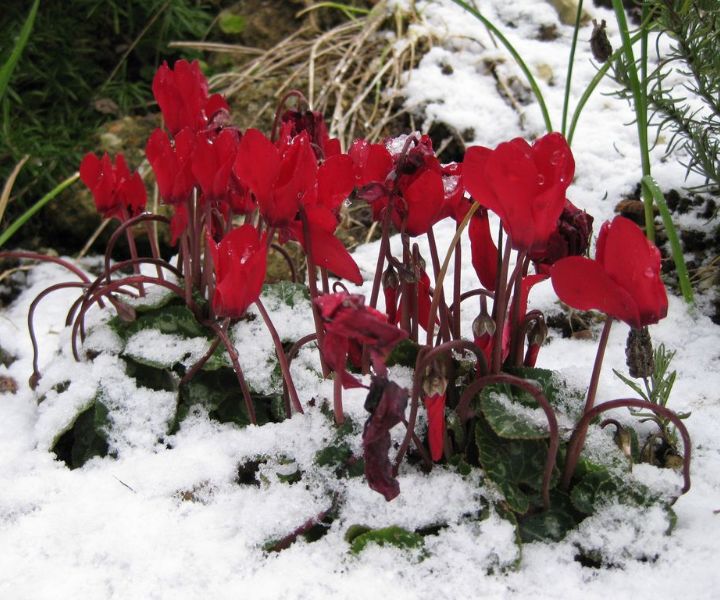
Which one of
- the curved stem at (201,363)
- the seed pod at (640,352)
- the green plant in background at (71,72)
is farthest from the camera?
the green plant in background at (71,72)

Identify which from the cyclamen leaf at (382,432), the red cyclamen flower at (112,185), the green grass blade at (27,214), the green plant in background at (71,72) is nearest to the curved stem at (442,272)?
the cyclamen leaf at (382,432)

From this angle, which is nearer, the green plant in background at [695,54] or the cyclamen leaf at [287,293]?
the green plant in background at [695,54]

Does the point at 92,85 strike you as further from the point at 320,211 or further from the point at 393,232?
the point at 320,211

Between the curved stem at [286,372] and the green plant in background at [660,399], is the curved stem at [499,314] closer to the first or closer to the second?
the green plant in background at [660,399]

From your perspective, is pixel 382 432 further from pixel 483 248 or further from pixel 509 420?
pixel 483 248

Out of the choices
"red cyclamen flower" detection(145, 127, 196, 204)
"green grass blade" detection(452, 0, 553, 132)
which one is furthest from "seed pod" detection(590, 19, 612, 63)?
"red cyclamen flower" detection(145, 127, 196, 204)

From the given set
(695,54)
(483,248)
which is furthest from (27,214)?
(695,54)
